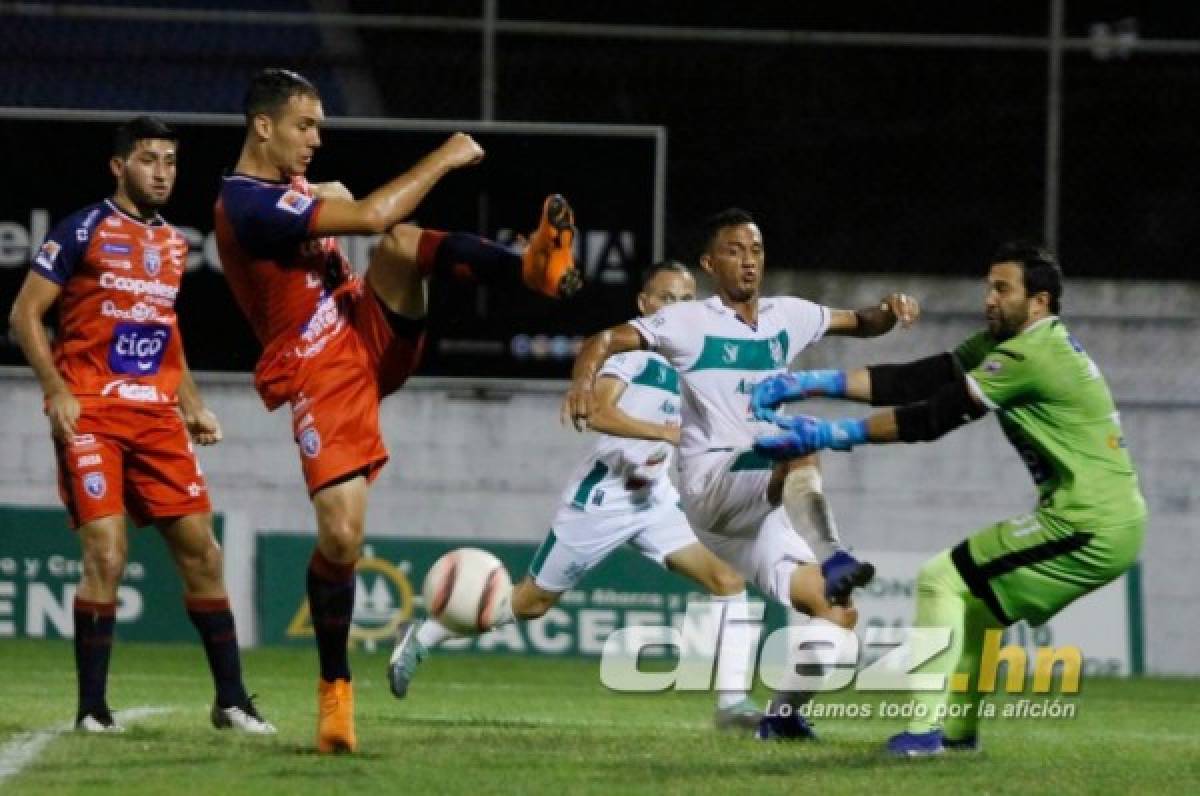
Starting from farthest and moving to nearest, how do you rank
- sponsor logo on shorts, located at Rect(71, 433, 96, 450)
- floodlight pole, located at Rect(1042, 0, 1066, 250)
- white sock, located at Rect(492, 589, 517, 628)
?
floodlight pole, located at Rect(1042, 0, 1066, 250) → white sock, located at Rect(492, 589, 517, 628) → sponsor logo on shorts, located at Rect(71, 433, 96, 450)

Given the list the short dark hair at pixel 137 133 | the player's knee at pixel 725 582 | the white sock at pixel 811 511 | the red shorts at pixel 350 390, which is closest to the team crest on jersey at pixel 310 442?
the red shorts at pixel 350 390

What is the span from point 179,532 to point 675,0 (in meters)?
9.84

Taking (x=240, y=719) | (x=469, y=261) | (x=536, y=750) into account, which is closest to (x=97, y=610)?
(x=240, y=719)

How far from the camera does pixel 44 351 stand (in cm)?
897

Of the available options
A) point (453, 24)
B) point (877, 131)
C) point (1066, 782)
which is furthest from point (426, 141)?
point (1066, 782)

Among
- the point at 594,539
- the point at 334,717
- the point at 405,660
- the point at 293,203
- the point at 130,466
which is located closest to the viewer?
the point at 293,203

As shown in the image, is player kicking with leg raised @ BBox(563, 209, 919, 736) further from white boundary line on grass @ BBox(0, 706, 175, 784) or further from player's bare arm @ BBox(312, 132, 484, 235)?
white boundary line on grass @ BBox(0, 706, 175, 784)

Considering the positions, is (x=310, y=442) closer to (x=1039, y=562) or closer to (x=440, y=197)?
(x=1039, y=562)

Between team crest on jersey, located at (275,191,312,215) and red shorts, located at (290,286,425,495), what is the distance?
1.40 ft

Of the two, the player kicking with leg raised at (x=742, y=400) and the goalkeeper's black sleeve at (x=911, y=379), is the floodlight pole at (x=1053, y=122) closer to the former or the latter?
the player kicking with leg raised at (x=742, y=400)

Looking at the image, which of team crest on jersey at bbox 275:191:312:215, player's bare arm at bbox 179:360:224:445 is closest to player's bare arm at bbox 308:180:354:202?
team crest on jersey at bbox 275:191:312:215

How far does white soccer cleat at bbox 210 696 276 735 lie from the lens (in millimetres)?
9141

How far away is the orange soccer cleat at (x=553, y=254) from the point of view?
25.1ft

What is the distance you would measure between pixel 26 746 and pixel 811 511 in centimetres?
308
